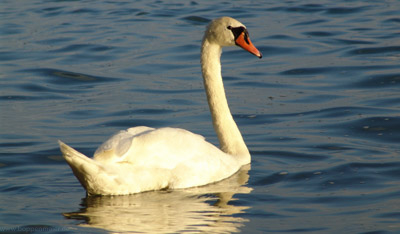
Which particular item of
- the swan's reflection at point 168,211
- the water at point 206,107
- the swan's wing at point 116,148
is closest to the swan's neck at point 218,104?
the water at point 206,107

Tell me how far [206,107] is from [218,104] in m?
2.33

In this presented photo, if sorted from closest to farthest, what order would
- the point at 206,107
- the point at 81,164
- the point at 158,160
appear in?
the point at 81,164 < the point at 158,160 < the point at 206,107

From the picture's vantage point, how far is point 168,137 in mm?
7312

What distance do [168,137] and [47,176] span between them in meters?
1.47

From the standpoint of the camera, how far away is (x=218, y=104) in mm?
8641

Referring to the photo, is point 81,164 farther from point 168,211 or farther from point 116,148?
point 168,211

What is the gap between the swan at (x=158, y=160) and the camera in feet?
22.4

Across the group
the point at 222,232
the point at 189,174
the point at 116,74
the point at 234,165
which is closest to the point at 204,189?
the point at 189,174

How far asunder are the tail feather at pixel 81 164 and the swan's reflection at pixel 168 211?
29 cm

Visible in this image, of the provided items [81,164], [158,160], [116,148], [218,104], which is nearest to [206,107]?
[218,104]

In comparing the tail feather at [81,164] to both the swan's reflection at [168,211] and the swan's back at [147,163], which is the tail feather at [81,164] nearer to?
the swan's back at [147,163]

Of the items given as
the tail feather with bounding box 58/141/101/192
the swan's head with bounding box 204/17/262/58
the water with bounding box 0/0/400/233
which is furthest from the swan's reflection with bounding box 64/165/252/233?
the swan's head with bounding box 204/17/262/58

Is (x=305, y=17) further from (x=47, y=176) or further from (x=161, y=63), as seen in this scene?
(x=47, y=176)

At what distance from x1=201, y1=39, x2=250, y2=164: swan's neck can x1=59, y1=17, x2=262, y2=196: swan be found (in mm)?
25
